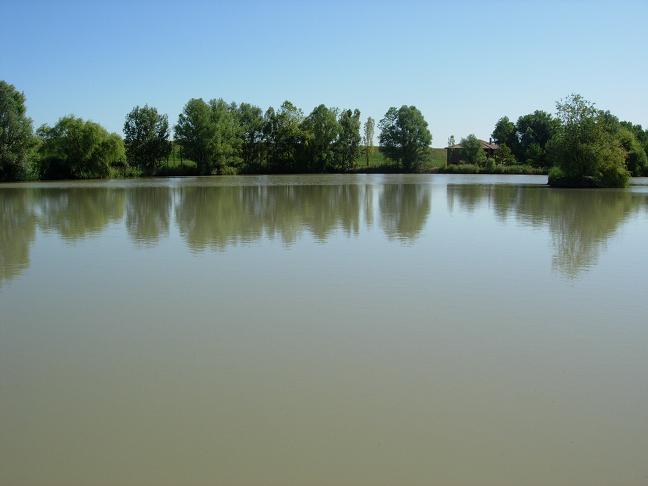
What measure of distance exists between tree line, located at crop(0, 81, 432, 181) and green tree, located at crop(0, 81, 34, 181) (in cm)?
8

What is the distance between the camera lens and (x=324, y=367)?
17.6ft

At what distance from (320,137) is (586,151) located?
4382 cm

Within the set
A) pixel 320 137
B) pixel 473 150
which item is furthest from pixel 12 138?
pixel 473 150

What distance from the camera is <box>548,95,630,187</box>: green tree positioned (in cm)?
3788

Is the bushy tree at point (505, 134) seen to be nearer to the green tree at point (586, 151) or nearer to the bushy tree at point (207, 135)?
the bushy tree at point (207, 135)

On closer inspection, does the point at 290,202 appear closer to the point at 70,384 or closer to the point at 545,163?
the point at 70,384

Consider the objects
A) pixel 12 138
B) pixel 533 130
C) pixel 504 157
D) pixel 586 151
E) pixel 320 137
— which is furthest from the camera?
pixel 533 130

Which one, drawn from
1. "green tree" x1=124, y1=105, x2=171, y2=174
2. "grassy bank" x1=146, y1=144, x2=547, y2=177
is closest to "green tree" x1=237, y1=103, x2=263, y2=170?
"grassy bank" x1=146, y1=144, x2=547, y2=177

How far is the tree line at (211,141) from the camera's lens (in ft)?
171

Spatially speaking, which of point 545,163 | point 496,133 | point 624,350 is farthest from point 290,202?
point 496,133

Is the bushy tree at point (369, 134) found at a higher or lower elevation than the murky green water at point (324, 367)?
higher

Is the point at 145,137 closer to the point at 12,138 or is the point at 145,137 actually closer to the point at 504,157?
the point at 12,138

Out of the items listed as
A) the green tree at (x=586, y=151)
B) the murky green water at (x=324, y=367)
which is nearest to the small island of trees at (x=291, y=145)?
the green tree at (x=586, y=151)

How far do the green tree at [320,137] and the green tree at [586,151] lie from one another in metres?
41.1
